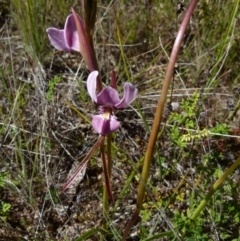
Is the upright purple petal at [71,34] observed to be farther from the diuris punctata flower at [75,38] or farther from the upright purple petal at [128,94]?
the upright purple petal at [128,94]

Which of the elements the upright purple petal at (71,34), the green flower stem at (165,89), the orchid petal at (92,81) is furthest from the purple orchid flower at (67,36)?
the green flower stem at (165,89)

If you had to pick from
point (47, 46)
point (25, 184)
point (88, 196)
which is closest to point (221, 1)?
point (47, 46)

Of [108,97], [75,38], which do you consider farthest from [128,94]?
[75,38]

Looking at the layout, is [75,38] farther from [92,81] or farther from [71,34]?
[92,81]

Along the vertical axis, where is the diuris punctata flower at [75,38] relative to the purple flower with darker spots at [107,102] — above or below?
above

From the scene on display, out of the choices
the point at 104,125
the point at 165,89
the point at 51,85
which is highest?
the point at 165,89

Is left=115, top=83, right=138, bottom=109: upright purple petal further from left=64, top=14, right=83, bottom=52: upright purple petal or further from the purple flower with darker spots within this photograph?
left=64, top=14, right=83, bottom=52: upright purple petal

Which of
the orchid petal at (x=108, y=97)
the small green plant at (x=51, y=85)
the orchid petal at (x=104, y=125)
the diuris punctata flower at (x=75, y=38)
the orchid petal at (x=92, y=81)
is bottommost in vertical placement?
the small green plant at (x=51, y=85)

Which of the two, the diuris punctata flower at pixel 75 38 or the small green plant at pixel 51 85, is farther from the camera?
the small green plant at pixel 51 85
